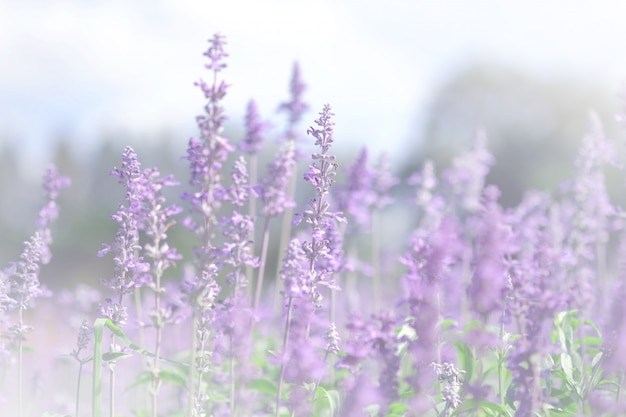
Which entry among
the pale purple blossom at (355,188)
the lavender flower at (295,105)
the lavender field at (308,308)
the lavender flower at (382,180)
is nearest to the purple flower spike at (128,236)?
the lavender field at (308,308)

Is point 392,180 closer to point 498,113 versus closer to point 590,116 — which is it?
point 590,116

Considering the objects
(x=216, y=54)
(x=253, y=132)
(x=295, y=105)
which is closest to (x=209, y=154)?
(x=216, y=54)

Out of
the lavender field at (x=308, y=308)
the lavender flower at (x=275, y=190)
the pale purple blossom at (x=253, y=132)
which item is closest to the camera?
the lavender field at (x=308, y=308)

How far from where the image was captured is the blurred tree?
1403 inches

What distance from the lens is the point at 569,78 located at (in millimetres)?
38562

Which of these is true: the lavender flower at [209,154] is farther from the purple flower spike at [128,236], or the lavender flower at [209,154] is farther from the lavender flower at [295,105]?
the lavender flower at [295,105]

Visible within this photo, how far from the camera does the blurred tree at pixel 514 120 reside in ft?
117

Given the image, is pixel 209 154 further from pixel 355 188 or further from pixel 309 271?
pixel 355 188

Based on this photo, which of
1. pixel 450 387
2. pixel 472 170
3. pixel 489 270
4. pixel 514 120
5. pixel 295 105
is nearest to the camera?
pixel 489 270

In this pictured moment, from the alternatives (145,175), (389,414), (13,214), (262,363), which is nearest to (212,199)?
(145,175)

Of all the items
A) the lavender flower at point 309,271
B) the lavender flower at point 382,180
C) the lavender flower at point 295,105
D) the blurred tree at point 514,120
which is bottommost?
the lavender flower at point 309,271

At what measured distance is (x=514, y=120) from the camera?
38.8 metres

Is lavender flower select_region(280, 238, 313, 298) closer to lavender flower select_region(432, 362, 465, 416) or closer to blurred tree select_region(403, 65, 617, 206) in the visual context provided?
→ lavender flower select_region(432, 362, 465, 416)

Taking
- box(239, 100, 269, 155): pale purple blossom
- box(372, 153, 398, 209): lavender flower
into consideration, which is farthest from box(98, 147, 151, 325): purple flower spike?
box(372, 153, 398, 209): lavender flower
